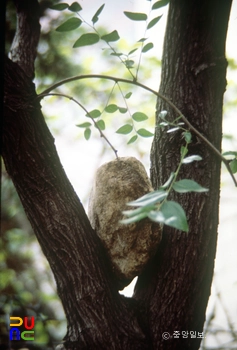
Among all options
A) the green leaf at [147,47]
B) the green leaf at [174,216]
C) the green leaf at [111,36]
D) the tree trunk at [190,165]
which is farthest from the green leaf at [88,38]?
the green leaf at [174,216]

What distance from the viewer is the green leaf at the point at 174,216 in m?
0.60

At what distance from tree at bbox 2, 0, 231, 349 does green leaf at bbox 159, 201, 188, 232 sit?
474 millimetres

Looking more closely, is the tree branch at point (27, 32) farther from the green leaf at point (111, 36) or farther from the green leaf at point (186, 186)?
the green leaf at point (186, 186)

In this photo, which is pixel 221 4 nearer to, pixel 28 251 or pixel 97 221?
pixel 97 221

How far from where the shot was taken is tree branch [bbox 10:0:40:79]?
53.0 inches

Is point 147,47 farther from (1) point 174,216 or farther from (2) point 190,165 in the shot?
(1) point 174,216

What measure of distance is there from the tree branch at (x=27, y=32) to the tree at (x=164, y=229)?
0.28 m

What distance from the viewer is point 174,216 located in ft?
2.05

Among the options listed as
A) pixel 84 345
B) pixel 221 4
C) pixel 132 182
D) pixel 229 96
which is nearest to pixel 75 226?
pixel 132 182

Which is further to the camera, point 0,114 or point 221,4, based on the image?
point 221,4

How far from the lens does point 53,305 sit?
2.71 metres

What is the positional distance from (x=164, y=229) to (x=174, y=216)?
56 centimetres

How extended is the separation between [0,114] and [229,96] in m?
2.05

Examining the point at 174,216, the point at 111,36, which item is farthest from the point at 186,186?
the point at 111,36
